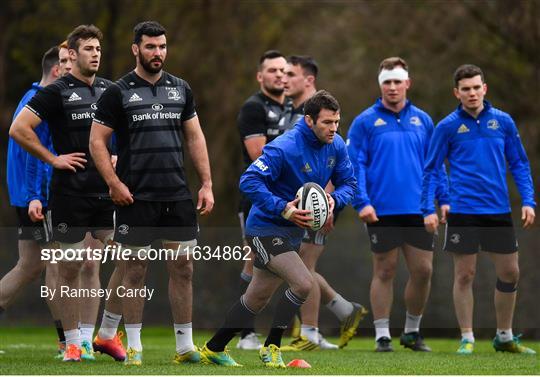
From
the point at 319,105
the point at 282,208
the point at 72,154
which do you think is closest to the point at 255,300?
the point at 282,208

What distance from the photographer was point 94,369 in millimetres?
7879

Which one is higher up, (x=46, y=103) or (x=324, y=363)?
(x=46, y=103)

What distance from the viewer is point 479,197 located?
10.0 metres

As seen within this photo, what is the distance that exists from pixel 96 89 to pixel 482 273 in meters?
8.97

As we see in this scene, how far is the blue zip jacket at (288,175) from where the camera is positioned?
7.97 metres

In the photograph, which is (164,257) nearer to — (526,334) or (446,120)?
(446,120)

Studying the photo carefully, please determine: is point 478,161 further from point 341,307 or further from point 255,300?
point 255,300

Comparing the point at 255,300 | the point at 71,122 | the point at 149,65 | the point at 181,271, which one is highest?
the point at 149,65

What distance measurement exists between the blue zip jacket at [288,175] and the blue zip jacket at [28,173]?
7.33ft

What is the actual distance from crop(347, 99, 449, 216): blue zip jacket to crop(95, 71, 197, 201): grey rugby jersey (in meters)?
2.80

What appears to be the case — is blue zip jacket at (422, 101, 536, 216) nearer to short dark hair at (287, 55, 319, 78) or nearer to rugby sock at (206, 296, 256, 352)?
short dark hair at (287, 55, 319, 78)

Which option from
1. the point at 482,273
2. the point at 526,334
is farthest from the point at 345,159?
the point at 526,334

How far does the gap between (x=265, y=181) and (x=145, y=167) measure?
92cm

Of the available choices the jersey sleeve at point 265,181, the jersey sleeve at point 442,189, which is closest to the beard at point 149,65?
the jersey sleeve at point 265,181
